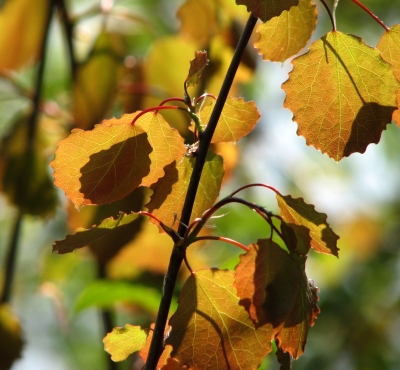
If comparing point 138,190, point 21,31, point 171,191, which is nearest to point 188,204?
point 171,191

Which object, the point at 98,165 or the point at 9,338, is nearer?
the point at 98,165

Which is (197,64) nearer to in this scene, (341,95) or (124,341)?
(341,95)

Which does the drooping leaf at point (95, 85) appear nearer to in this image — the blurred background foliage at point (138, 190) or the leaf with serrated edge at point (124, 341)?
the blurred background foliage at point (138, 190)

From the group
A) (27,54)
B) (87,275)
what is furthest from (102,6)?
(87,275)

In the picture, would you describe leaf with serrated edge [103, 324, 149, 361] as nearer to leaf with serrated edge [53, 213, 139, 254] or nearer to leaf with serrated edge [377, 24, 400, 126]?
leaf with serrated edge [53, 213, 139, 254]

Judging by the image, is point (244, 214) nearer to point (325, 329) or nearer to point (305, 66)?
point (325, 329)

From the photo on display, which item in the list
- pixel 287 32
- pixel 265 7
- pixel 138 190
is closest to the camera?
pixel 265 7
